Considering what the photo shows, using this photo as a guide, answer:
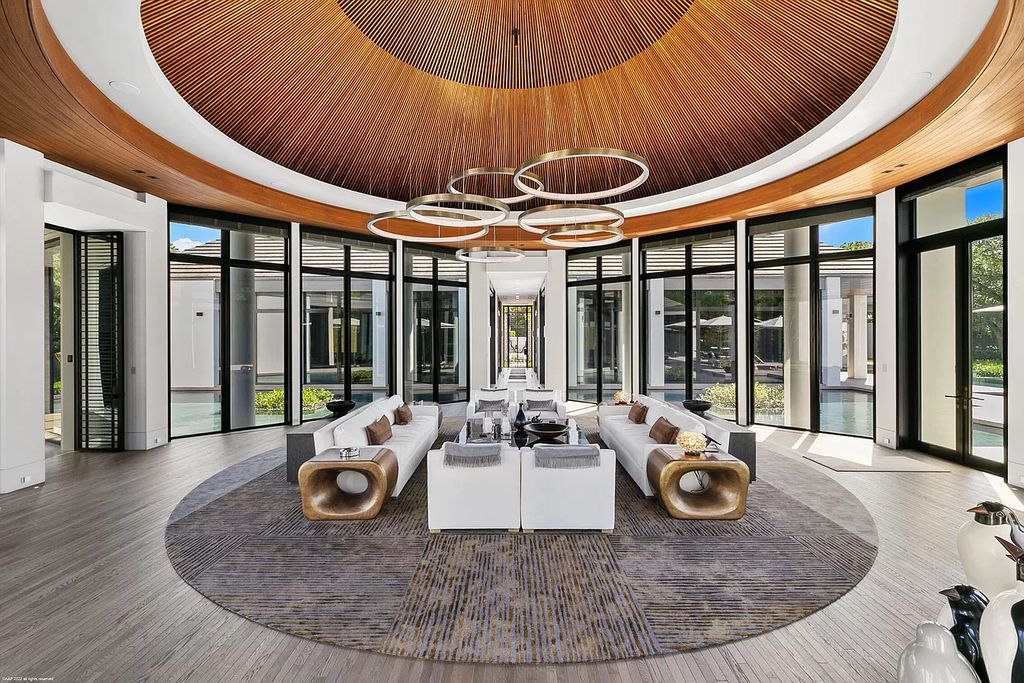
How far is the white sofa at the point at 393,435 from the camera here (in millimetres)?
5250

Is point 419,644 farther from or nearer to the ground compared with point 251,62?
nearer to the ground

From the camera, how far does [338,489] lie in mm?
4984

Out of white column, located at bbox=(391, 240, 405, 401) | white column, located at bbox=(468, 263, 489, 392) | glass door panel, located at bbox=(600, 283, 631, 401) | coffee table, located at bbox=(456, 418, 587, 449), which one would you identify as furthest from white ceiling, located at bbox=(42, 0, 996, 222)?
white column, located at bbox=(468, 263, 489, 392)

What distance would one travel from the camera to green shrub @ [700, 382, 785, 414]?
Result: 898 centimetres

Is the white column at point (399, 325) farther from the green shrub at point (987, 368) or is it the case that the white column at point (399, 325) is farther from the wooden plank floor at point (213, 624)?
the green shrub at point (987, 368)

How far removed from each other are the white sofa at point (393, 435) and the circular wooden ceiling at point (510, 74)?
139 inches

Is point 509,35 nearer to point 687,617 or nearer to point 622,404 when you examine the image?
point 622,404

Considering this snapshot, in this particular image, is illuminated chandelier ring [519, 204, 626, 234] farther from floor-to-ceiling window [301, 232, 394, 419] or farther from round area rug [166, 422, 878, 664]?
floor-to-ceiling window [301, 232, 394, 419]

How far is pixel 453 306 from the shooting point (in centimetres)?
1191

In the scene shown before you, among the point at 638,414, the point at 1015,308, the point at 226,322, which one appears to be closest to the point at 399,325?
the point at 226,322

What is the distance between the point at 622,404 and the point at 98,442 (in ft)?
23.6

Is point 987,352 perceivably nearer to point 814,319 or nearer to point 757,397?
point 814,319

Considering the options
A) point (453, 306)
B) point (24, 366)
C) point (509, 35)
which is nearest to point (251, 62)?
point (509, 35)

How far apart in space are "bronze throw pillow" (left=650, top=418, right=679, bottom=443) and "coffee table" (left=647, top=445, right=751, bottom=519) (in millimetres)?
788
